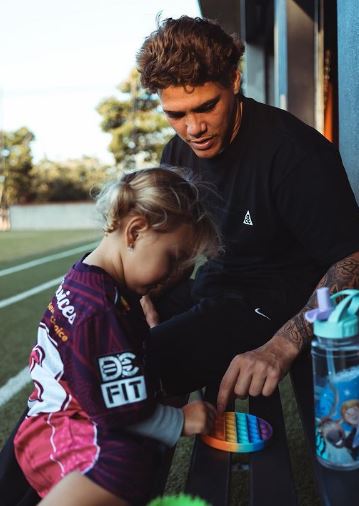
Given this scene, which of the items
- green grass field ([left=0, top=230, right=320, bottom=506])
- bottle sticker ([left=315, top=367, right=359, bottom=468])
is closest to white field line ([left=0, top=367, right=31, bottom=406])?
green grass field ([left=0, top=230, right=320, bottom=506])

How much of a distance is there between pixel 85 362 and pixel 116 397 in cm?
13

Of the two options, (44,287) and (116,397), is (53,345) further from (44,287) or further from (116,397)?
(44,287)

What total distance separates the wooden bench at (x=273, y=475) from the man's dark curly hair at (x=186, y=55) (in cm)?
123

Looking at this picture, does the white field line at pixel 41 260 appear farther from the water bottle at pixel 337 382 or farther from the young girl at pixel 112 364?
the water bottle at pixel 337 382

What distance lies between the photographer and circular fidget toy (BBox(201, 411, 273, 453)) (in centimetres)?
175

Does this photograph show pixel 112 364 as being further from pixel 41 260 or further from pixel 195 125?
pixel 41 260

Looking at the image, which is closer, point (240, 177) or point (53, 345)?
point (53, 345)

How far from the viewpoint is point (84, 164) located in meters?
51.1

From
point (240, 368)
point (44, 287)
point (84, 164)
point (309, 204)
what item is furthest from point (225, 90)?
point (84, 164)

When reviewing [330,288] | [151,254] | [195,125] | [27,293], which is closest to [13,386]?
[195,125]

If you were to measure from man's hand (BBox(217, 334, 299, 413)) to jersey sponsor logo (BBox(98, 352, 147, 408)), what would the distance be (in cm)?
36

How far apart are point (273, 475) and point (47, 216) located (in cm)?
4003

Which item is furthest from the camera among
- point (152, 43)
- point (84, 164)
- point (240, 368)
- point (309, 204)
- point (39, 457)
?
point (84, 164)

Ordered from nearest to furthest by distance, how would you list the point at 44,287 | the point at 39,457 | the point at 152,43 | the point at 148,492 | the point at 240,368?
the point at 148,492, the point at 39,457, the point at 240,368, the point at 152,43, the point at 44,287
